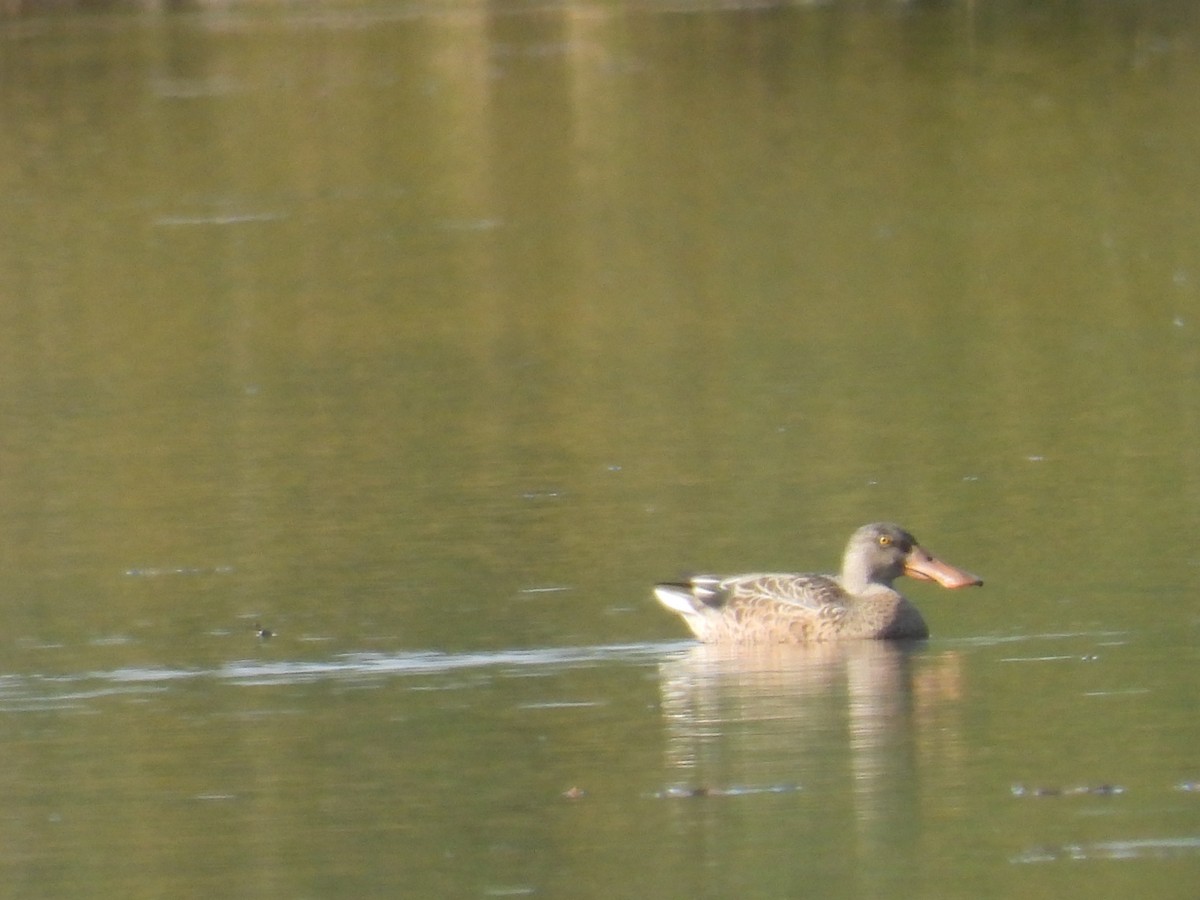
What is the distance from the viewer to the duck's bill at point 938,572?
36.7 feet

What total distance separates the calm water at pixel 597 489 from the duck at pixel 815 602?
0.13m

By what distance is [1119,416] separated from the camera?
15008 millimetres

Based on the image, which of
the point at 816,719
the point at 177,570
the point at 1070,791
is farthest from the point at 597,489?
the point at 1070,791

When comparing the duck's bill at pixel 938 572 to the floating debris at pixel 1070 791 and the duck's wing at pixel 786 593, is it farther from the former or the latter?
the floating debris at pixel 1070 791

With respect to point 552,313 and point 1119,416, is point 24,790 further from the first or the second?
point 552,313

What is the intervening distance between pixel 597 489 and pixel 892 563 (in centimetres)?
285

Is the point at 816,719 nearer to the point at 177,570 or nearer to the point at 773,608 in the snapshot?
the point at 773,608

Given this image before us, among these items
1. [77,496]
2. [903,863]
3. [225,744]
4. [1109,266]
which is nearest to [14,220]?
[1109,266]

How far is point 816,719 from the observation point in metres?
9.48

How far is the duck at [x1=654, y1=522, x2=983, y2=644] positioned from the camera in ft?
36.0

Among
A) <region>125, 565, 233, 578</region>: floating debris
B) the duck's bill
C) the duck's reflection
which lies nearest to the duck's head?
the duck's bill

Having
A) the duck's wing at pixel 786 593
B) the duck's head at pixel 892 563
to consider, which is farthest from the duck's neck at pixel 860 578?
the duck's wing at pixel 786 593

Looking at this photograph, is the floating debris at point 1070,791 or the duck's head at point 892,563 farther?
Result: the duck's head at point 892,563

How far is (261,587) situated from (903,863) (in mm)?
5023
